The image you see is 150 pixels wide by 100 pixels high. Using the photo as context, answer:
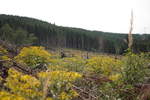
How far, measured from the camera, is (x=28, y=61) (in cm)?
1305

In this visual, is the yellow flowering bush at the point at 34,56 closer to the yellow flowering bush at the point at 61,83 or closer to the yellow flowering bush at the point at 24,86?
the yellow flowering bush at the point at 61,83

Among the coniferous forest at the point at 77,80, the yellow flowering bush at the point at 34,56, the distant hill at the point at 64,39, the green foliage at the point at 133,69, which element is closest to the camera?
the coniferous forest at the point at 77,80

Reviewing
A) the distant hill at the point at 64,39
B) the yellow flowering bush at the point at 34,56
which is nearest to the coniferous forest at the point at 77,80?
the yellow flowering bush at the point at 34,56

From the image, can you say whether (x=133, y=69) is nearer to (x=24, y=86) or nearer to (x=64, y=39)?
(x=24, y=86)

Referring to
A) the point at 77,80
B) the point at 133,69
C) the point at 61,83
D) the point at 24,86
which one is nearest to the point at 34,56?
the point at 77,80

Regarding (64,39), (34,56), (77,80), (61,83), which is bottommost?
(64,39)

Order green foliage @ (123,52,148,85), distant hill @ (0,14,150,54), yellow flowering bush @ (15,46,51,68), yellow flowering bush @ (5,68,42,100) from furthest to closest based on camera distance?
distant hill @ (0,14,150,54) < yellow flowering bush @ (15,46,51,68) < green foliage @ (123,52,148,85) < yellow flowering bush @ (5,68,42,100)

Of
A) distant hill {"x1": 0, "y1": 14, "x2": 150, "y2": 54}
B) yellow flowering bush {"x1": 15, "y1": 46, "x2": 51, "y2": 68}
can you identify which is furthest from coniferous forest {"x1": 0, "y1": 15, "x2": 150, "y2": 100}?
distant hill {"x1": 0, "y1": 14, "x2": 150, "y2": 54}

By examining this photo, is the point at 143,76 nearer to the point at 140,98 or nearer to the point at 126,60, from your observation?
the point at 126,60

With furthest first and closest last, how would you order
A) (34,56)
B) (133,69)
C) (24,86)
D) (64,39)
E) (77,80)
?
(64,39) < (34,56) < (77,80) < (133,69) < (24,86)

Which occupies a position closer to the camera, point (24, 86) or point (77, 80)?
point (24, 86)

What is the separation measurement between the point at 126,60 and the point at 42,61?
25.6 ft

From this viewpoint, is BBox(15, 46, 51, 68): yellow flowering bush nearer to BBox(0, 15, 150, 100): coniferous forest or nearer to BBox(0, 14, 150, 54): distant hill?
BBox(0, 15, 150, 100): coniferous forest

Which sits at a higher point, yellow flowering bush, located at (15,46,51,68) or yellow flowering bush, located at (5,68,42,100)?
yellow flowering bush, located at (5,68,42,100)
